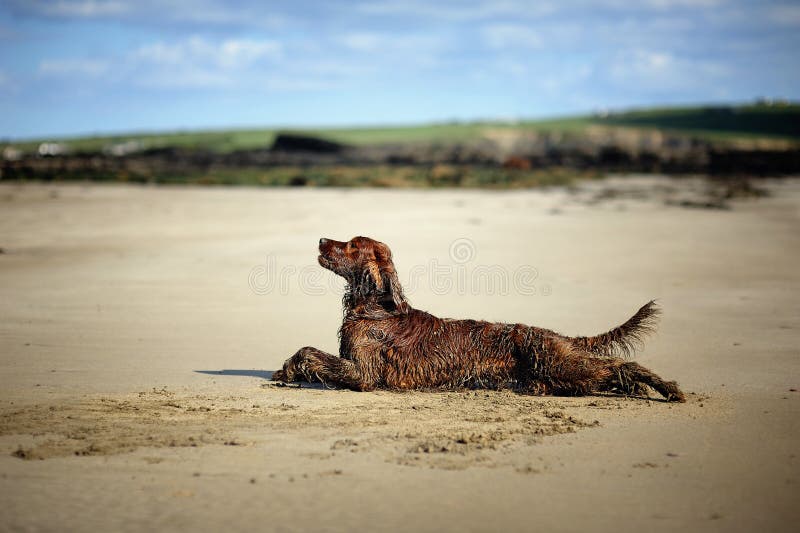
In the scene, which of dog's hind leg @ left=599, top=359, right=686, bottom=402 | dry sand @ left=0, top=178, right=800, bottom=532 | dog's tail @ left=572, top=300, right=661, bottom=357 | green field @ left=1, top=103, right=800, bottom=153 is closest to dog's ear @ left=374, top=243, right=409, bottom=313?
dry sand @ left=0, top=178, right=800, bottom=532

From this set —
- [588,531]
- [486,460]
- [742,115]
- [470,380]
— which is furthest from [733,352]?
[742,115]

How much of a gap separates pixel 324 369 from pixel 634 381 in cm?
265

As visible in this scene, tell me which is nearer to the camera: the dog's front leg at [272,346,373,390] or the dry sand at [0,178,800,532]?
the dry sand at [0,178,800,532]

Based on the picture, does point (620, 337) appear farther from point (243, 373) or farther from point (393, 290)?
point (243, 373)

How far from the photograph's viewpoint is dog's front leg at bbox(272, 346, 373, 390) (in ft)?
24.3

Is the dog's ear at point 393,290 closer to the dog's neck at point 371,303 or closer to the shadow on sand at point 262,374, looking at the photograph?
the dog's neck at point 371,303

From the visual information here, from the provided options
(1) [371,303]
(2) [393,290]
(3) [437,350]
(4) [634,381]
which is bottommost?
(4) [634,381]

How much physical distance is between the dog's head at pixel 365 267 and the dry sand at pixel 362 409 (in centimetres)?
88

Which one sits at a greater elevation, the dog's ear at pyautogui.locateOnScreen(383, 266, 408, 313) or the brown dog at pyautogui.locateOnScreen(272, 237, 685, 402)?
the dog's ear at pyautogui.locateOnScreen(383, 266, 408, 313)

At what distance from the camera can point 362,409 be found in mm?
6867

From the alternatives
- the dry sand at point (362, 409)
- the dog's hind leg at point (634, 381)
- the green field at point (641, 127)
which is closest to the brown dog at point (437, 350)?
the dog's hind leg at point (634, 381)

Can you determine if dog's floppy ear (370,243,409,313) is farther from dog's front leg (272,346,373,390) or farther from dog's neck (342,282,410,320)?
dog's front leg (272,346,373,390)

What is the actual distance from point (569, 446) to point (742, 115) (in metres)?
126

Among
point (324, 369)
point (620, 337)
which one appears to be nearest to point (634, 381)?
point (620, 337)
